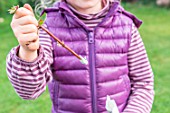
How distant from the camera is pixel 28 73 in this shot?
1.36 m

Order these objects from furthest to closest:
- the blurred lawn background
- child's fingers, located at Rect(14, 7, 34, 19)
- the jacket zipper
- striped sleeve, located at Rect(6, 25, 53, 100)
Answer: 1. the blurred lawn background
2. the jacket zipper
3. striped sleeve, located at Rect(6, 25, 53, 100)
4. child's fingers, located at Rect(14, 7, 34, 19)

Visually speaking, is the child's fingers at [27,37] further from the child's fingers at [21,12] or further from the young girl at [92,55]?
the young girl at [92,55]

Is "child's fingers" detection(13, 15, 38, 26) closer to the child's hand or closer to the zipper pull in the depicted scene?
the child's hand

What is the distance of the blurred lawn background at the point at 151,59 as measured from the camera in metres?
3.59

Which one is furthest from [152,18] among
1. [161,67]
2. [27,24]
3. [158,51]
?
[27,24]

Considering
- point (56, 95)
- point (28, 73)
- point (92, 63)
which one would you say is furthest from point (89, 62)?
point (28, 73)

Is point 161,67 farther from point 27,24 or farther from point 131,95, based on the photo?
point 27,24

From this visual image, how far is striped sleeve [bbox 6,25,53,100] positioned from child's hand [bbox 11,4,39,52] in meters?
0.09

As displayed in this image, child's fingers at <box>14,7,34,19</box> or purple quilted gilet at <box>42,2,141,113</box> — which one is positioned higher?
child's fingers at <box>14,7,34,19</box>

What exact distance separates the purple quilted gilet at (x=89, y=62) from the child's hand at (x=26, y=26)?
336 mm

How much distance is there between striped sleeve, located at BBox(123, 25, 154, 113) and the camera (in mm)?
1662

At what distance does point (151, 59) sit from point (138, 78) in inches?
130

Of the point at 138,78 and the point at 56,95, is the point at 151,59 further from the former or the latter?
the point at 56,95

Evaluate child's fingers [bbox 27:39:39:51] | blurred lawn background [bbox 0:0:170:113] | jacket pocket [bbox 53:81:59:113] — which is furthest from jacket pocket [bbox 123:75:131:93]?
blurred lawn background [bbox 0:0:170:113]
